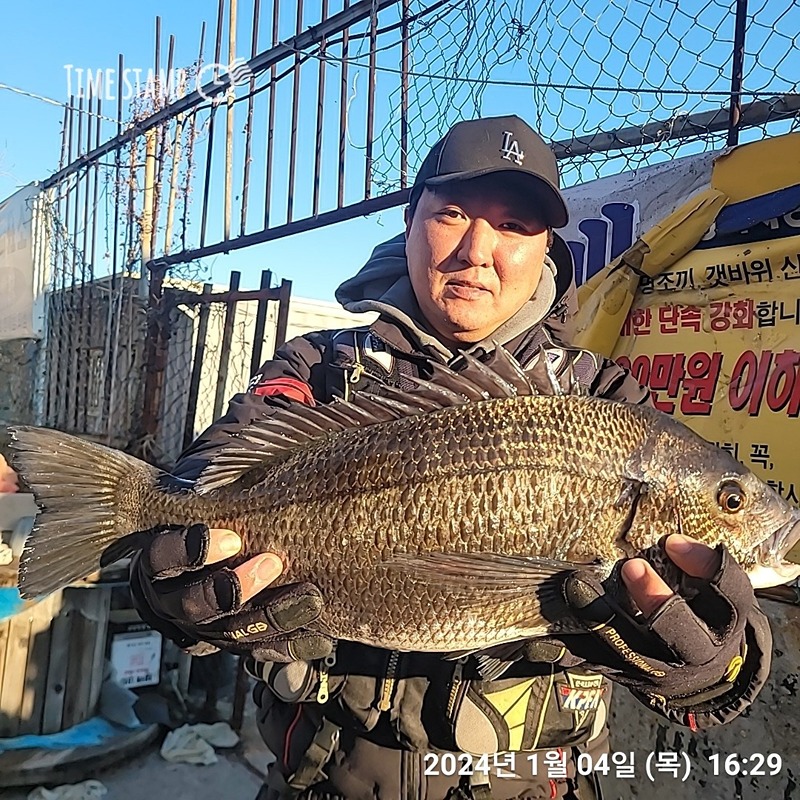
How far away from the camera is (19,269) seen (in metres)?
9.12

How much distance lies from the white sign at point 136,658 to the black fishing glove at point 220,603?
305 cm

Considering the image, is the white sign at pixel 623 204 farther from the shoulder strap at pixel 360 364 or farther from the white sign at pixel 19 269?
the white sign at pixel 19 269

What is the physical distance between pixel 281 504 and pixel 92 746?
3.14 metres

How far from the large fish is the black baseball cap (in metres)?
0.48

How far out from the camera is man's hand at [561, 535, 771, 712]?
135 cm

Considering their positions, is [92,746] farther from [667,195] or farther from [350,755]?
[667,195]

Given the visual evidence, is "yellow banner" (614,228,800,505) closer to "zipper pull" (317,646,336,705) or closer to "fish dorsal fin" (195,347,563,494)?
"fish dorsal fin" (195,347,563,494)

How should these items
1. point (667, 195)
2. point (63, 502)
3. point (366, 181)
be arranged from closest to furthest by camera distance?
point (63, 502), point (667, 195), point (366, 181)

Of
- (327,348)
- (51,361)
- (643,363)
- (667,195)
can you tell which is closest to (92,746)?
(327,348)

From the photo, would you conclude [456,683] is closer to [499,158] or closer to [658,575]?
[658,575]

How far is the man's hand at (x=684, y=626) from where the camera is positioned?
1.35 m

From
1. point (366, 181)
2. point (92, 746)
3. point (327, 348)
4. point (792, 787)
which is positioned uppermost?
point (366, 181)

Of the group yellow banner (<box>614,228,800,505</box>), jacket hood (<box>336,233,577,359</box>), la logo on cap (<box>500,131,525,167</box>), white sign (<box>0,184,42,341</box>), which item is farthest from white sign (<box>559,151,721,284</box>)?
white sign (<box>0,184,42,341</box>)

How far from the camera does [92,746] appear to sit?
385 centimetres
